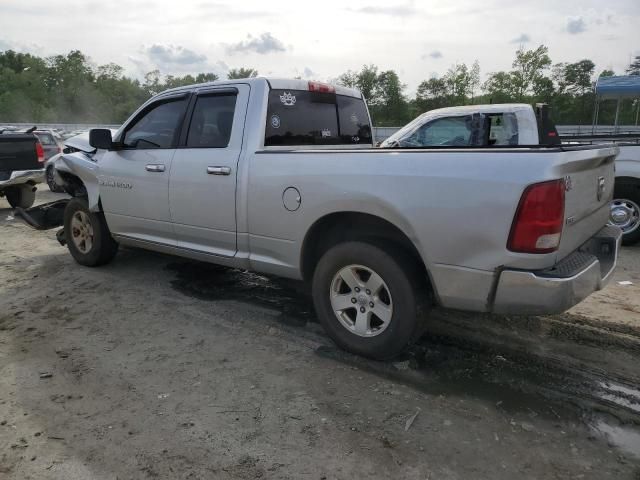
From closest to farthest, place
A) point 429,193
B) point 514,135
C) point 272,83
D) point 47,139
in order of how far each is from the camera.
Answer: point 429,193 < point 272,83 < point 514,135 < point 47,139

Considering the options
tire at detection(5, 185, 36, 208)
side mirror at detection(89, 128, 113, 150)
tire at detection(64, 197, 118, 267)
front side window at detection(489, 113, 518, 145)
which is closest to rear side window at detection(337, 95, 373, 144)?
front side window at detection(489, 113, 518, 145)

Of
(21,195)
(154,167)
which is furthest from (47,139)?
(154,167)

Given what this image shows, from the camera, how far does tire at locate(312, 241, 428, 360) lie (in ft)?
10.7

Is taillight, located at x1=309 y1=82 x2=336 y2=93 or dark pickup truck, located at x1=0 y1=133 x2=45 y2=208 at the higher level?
taillight, located at x1=309 y1=82 x2=336 y2=93

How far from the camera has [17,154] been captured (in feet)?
31.0

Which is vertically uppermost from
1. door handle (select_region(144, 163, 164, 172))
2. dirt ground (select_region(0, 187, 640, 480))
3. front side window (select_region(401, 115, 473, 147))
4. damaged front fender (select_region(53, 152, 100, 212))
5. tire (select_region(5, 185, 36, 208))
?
front side window (select_region(401, 115, 473, 147))

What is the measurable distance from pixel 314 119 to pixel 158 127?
5.11 feet

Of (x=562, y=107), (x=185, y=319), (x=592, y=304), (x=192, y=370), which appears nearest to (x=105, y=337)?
(x=185, y=319)

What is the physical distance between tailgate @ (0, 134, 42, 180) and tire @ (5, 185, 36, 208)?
0.74 meters

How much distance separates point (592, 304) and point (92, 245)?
17.1 ft

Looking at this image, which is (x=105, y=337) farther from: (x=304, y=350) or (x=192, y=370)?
(x=304, y=350)

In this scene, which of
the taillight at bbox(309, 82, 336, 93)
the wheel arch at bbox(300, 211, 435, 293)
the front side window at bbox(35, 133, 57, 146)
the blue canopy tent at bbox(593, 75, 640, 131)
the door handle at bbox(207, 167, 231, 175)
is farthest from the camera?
the front side window at bbox(35, 133, 57, 146)

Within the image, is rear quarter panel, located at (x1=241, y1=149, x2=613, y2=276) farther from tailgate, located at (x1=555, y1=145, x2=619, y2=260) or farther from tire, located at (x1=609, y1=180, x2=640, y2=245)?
tire, located at (x1=609, y1=180, x2=640, y2=245)

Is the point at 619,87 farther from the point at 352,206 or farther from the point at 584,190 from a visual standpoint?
the point at 352,206
